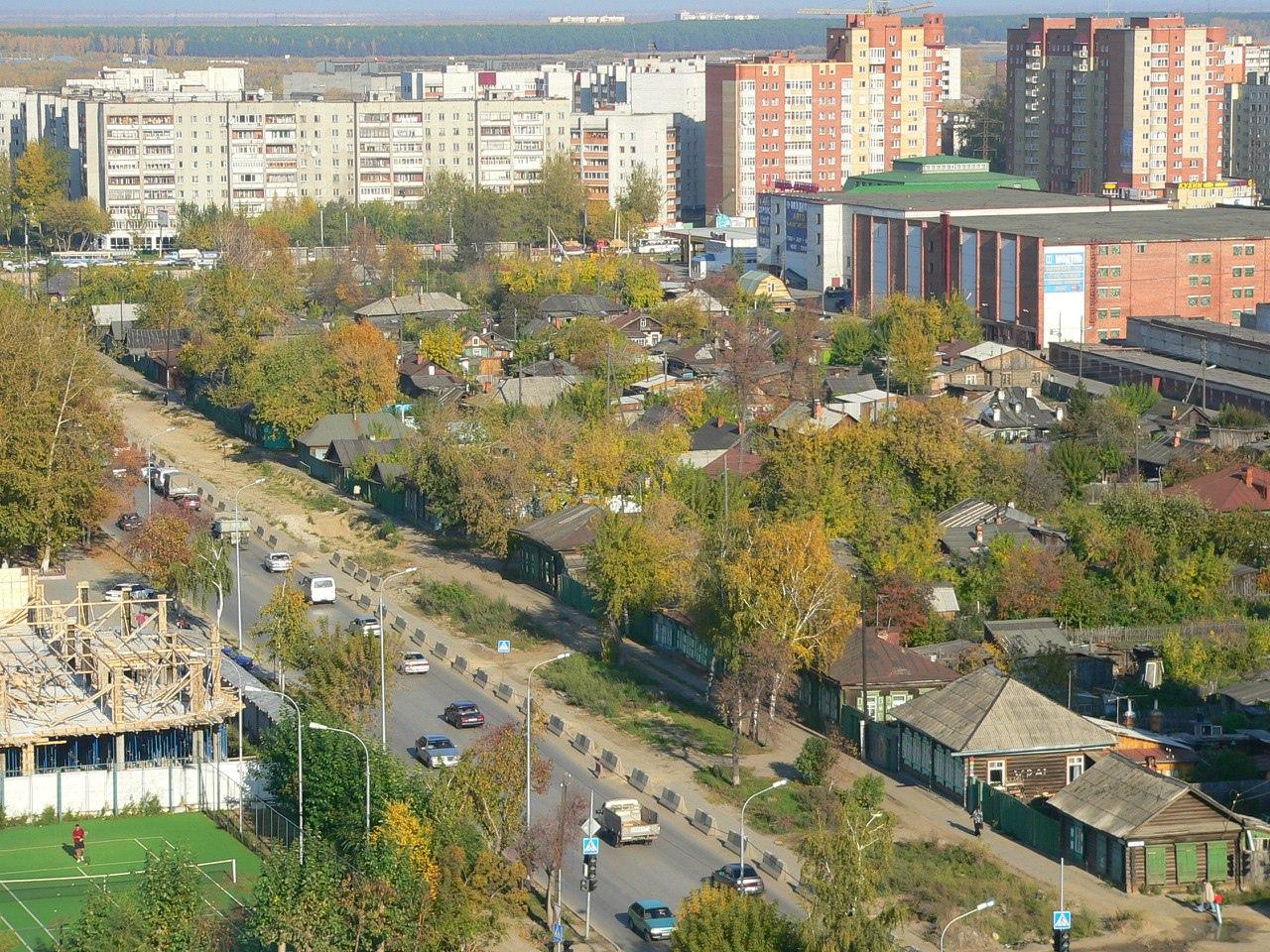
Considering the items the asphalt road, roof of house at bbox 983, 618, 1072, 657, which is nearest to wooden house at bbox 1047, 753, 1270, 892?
the asphalt road

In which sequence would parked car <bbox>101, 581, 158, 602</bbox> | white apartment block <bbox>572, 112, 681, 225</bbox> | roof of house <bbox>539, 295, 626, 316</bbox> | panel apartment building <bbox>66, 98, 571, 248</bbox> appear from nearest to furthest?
parked car <bbox>101, 581, 158, 602</bbox> < roof of house <bbox>539, 295, 626, 316</bbox> < panel apartment building <bbox>66, 98, 571, 248</bbox> < white apartment block <bbox>572, 112, 681, 225</bbox>

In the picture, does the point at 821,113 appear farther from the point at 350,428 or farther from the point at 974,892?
the point at 974,892

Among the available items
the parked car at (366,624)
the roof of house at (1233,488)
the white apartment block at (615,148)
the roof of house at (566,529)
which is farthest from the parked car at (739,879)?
the white apartment block at (615,148)

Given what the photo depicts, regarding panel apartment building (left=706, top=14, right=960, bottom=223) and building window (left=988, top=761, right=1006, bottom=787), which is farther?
panel apartment building (left=706, top=14, right=960, bottom=223)

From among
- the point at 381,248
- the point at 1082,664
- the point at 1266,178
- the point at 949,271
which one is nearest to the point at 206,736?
the point at 1082,664

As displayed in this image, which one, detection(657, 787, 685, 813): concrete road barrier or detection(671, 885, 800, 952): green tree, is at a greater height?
detection(671, 885, 800, 952): green tree

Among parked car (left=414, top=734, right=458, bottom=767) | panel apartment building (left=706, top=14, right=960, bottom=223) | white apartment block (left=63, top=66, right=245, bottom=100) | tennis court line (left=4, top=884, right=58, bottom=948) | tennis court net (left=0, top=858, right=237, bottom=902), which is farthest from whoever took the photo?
white apartment block (left=63, top=66, right=245, bottom=100)

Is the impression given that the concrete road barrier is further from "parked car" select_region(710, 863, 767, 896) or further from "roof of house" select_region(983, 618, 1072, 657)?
"roof of house" select_region(983, 618, 1072, 657)

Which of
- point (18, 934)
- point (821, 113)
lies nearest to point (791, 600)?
point (18, 934)
